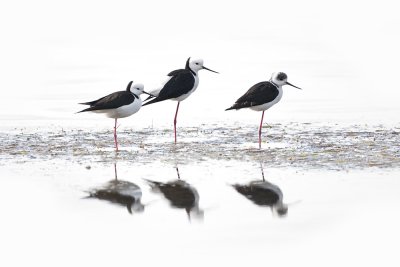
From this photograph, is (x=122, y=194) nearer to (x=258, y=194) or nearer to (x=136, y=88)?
(x=258, y=194)

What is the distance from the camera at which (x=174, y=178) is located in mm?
10148

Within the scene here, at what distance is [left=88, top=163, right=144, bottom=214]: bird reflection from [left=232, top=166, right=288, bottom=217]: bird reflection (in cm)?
119

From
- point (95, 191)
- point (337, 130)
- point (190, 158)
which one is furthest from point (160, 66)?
point (95, 191)

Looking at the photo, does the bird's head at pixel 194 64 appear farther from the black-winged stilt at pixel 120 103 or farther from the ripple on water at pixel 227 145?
the black-winged stilt at pixel 120 103

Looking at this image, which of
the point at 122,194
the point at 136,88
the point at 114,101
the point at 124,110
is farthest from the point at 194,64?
the point at 122,194

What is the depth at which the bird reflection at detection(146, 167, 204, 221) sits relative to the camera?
28.4 feet

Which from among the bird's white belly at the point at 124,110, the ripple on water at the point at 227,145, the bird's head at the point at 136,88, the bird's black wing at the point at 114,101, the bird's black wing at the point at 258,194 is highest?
the bird's head at the point at 136,88

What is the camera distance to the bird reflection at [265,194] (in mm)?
8742

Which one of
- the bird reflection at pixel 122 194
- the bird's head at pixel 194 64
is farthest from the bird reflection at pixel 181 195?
the bird's head at pixel 194 64

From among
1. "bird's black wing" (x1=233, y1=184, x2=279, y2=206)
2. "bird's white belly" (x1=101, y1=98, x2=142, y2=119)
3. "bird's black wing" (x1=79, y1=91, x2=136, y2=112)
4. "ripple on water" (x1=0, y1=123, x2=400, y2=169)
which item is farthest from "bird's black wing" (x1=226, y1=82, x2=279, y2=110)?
"bird's black wing" (x1=233, y1=184, x2=279, y2=206)

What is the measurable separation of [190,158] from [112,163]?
3.57ft

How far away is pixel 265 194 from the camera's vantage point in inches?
366

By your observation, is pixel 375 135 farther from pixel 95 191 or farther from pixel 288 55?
pixel 288 55

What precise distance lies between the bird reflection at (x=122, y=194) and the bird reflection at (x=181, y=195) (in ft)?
0.84
